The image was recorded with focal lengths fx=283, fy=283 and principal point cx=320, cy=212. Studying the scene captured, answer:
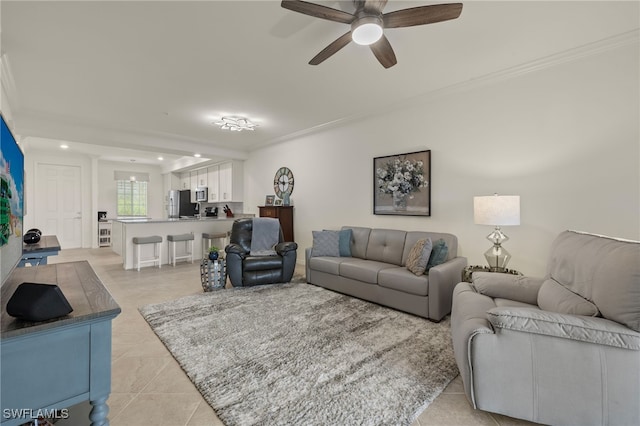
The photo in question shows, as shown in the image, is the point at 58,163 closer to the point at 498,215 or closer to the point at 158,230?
the point at 158,230

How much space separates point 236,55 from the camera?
107 inches

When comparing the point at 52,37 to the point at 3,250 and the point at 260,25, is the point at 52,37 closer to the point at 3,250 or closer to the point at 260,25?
the point at 260,25

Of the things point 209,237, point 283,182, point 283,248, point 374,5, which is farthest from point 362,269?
point 209,237

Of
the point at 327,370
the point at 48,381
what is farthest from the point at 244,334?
the point at 48,381

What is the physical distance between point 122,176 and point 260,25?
8.66 meters

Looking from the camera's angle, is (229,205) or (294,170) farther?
(229,205)

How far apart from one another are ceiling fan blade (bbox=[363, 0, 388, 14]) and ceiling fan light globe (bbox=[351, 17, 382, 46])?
5 cm

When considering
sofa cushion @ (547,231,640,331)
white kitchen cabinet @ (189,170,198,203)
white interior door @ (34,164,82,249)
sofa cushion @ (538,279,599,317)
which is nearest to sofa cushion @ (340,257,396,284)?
sofa cushion @ (538,279,599,317)

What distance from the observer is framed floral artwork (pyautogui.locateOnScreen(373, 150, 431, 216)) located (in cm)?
377

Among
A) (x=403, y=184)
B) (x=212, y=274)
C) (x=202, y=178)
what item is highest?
(x=202, y=178)

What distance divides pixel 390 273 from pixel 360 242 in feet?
3.38

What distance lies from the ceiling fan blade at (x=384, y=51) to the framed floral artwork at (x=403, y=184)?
5.36ft

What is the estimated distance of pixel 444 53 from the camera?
2.70 metres

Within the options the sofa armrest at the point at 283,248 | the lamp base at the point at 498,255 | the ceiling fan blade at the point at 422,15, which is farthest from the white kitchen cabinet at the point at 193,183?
the lamp base at the point at 498,255
